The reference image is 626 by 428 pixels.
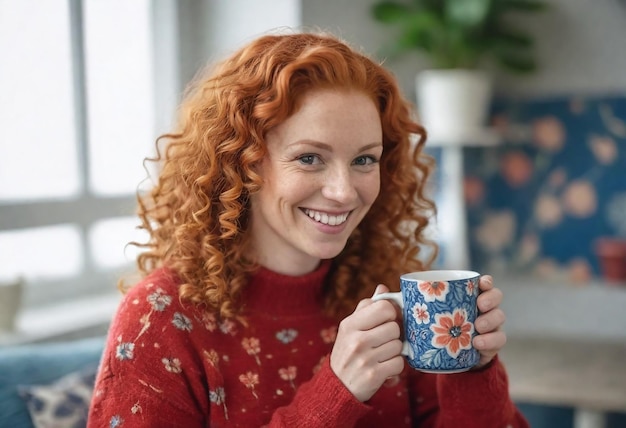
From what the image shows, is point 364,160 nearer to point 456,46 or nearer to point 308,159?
point 308,159

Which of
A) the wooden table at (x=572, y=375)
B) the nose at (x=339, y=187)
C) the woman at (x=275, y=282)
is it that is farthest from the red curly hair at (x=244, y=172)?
the wooden table at (x=572, y=375)

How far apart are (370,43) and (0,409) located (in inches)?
78.9

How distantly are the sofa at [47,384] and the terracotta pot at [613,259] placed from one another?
198 cm

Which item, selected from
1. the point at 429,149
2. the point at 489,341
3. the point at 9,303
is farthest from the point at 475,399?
the point at 429,149

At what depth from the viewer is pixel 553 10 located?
9.58ft

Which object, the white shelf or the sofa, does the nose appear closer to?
the sofa

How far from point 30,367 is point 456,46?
199 centimetres

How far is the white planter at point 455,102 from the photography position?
2.79m

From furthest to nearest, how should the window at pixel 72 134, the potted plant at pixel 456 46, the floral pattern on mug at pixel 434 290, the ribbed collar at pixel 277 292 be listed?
the potted plant at pixel 456 46, the window at pixel 72 134, the ribbed collar at pixel 277 292, the floral pattern on mug at pixel 434 290

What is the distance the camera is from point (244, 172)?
1.17 m

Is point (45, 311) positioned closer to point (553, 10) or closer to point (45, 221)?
point (45, 221)

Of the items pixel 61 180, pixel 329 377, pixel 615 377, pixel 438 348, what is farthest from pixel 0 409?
pixel 615 377

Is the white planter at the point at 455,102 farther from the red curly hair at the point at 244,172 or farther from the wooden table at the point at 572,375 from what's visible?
the red curly hair at the point at 244,172

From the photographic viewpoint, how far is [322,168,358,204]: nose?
1.09 meters
